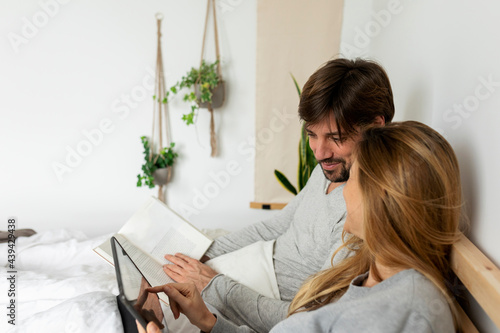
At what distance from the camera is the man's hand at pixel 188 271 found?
1.42 m

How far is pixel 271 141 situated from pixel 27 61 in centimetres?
157

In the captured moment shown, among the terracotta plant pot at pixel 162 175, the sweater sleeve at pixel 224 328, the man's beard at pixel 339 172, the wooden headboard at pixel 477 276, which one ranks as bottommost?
the sweater sleeve at pixel 224 328

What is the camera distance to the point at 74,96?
262 cm

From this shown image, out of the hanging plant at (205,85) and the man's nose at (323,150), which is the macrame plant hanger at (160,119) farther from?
the man's nose at (323,150)

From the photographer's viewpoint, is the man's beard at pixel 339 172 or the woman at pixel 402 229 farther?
the man's beard at pixel 339 172

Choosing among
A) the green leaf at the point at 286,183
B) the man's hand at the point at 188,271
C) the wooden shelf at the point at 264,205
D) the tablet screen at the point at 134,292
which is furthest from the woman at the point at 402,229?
the wooden shelf at the point at 264,205

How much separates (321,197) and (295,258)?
8.7 inches

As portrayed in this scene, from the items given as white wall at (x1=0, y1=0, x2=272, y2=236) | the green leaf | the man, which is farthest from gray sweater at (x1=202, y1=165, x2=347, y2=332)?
white wall at (x1=0, y1=0, x2=272, y2=236)

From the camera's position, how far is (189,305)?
1.07 m

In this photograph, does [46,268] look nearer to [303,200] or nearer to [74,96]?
[303,200]

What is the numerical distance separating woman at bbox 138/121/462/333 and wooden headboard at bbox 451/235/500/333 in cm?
3

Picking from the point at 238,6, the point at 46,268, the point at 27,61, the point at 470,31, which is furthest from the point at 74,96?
the point at 470,31

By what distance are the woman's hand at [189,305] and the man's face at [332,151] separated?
0.57 m

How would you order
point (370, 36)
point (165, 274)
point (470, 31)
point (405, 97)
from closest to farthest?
point (470, 31) → point (165, 274) → point (405, 97) → point (370, 36)
